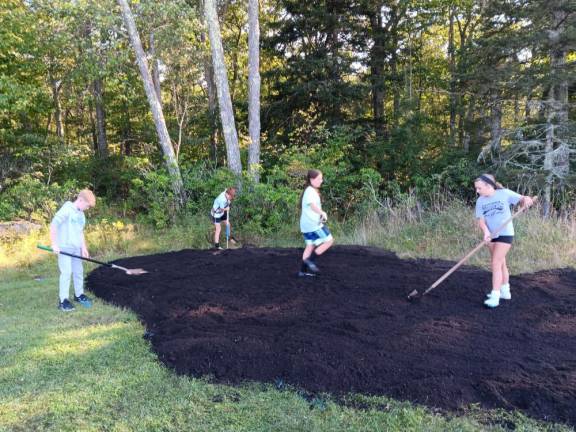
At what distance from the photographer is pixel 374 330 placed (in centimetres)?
432

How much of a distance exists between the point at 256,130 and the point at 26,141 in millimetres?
10161

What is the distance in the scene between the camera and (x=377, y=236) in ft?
29.3

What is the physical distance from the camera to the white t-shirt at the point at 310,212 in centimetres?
594

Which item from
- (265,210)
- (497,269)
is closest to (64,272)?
(497,269)

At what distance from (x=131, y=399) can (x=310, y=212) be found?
11.4ft

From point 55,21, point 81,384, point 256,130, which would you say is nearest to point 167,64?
point 55,21

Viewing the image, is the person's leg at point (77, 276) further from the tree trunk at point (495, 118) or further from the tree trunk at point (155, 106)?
the tree trunk at point (495, 118)

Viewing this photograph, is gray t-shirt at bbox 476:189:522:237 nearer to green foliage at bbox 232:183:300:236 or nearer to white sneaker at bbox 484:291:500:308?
white sneaker at bbox 484:291:500:308

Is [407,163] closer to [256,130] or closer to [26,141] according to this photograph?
[256,130]

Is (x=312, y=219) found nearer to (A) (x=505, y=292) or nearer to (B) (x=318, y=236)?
(B) (x=318, y=236)

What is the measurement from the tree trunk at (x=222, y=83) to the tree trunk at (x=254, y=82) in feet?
1.81

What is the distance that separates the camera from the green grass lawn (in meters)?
2.99

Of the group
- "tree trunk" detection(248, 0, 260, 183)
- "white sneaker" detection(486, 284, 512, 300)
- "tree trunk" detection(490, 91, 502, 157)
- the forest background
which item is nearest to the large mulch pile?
"white sneaker" detection(486, 284, 512, 300)

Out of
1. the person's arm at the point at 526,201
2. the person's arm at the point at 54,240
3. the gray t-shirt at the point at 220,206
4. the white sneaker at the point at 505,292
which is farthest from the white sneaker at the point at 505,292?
the gray t-shirt at the point at 220,206
